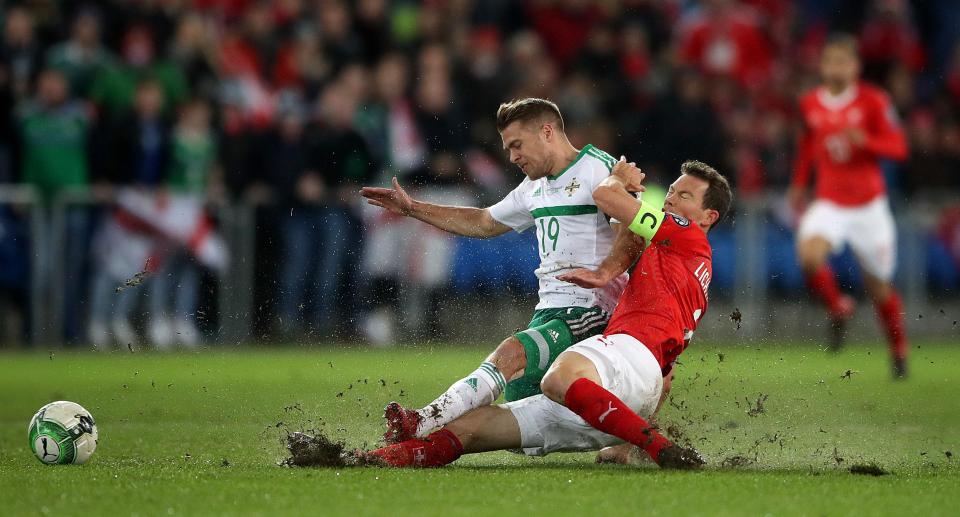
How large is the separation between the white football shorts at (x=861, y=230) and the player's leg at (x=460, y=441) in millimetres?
6552

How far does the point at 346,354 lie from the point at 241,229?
8.69ft

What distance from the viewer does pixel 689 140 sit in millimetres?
15688

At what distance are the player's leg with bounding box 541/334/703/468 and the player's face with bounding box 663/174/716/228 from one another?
0.87m

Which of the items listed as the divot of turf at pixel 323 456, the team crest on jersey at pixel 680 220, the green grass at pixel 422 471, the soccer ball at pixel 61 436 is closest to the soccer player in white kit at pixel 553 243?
the team crest on jersey at pixel 680 220

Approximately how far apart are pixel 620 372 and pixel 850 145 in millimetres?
6895

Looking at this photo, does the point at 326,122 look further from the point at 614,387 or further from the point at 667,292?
the point at 614,387

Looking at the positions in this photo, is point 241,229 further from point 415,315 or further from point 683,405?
point 683,405

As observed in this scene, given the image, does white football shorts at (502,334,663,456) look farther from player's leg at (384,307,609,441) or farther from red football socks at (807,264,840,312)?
red football socks at (807,264,840,312)

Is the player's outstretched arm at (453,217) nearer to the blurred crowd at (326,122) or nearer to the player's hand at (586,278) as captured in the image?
the player's hand at (586,278)

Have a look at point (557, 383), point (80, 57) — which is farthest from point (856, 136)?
point (80, 57)

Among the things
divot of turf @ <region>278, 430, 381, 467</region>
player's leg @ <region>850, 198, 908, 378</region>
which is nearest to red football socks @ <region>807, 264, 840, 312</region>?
player's leg @ <region>850, 198, 908, 378</region>

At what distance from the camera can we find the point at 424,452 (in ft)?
22.6

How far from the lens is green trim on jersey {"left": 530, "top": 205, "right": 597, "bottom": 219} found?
298 inches

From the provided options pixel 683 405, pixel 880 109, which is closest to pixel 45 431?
pixel 683 405
